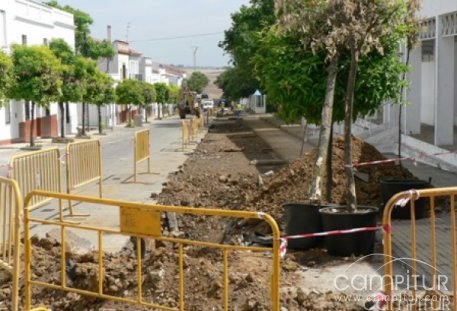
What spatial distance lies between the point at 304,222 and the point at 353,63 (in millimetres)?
2083

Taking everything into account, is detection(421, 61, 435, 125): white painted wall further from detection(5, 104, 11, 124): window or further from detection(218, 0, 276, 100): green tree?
detection(5, 104, 11, 124): window

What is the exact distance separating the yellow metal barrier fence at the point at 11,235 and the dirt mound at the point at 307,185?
178 inches

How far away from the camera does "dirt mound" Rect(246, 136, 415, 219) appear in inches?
467

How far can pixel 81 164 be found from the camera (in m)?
12.9

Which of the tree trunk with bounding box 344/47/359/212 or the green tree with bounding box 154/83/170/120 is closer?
the tree trunk with bounding box 344/47/359/212

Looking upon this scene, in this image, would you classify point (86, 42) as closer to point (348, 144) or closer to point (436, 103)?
point (436, 103)

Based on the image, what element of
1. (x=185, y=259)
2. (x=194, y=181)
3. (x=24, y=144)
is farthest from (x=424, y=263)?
(x=24, y=144)

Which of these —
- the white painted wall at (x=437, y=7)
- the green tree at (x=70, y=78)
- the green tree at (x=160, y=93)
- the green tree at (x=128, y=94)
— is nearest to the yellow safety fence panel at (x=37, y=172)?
the white painted wall at (x=437, y=7)

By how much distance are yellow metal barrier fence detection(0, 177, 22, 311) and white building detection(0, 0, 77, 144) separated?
27.4 meters

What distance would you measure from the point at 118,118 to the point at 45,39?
2718cm

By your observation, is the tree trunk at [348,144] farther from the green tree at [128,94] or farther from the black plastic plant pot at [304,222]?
the green tree at [128,94]

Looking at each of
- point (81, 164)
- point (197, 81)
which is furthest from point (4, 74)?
point (197, 81)

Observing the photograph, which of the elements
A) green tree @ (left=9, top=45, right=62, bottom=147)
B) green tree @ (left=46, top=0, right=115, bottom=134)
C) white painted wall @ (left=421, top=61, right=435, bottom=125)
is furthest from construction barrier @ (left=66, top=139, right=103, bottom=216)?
green tree @ (left=46, top=0, right=115, bottom=134)

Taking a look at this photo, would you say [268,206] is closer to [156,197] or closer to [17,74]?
[156,197]
